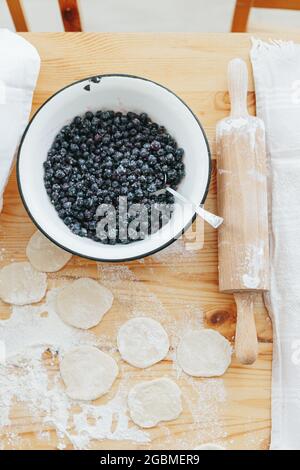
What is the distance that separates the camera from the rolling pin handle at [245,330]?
106 centimetres

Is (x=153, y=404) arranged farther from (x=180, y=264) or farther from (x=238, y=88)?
(x=238, y=88)

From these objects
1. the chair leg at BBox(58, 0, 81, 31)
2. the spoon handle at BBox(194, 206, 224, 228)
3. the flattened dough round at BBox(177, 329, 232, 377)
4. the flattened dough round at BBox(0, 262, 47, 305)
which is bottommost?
the flattened dough round at BBox(177, 329, 232, 377)

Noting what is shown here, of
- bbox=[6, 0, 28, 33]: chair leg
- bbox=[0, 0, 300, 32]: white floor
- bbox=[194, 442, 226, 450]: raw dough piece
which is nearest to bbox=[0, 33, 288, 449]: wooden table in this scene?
bbox=[194, 442, 226, 450]: raw dough piece

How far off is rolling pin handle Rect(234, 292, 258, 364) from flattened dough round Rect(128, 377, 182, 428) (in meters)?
0.14

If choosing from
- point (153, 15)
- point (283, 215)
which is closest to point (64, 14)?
point (283, 215)

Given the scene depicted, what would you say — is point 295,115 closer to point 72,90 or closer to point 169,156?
point 169,156

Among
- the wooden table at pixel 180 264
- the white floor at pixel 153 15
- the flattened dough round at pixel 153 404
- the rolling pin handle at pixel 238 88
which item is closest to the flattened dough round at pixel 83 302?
the wooden table at pixel 180 264

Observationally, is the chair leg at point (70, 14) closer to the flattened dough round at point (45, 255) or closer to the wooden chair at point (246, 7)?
the wooden chair at point (246, 7)

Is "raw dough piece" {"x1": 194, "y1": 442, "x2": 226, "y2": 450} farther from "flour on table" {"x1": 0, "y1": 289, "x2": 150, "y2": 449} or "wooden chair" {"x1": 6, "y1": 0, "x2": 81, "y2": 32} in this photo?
"wooden chair" {"x1": 6, "y1": 0, "x2": 81, "y2": 32}

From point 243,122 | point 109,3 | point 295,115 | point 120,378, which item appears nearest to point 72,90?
point 243,122

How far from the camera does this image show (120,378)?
43.3 inches

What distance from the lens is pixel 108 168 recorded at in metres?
1.07

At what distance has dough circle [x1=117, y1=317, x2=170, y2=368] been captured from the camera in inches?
43.3

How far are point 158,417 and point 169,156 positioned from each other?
0.49 metres
